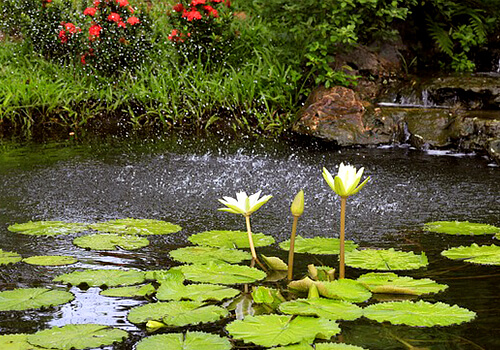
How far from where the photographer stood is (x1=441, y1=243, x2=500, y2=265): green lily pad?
8.64 feet

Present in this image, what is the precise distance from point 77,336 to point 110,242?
1.06m

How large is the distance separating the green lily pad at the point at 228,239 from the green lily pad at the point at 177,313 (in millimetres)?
751

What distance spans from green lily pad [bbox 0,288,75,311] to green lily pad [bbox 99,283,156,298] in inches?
4.8

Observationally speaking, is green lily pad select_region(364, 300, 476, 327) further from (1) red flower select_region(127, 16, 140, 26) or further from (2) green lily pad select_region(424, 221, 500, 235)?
(1) red flower select_region(127, 16, 140, 26)

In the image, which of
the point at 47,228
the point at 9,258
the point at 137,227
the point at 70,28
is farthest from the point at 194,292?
the point at 70,28

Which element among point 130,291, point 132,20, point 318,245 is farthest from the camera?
point 132,20

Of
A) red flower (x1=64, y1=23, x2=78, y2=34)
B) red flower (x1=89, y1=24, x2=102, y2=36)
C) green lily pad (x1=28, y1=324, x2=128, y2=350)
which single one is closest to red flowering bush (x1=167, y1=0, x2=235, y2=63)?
red flower (x1=89, y1=24, x2=102, y2=36)

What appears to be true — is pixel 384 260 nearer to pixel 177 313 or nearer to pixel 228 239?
pixel 228 239

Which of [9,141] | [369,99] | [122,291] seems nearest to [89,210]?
[122,291]

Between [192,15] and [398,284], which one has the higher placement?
[192,15]

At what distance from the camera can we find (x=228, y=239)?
117 inches

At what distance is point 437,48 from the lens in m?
7.13

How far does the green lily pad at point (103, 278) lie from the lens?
239cm

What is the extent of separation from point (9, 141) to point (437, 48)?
4.34 metres
